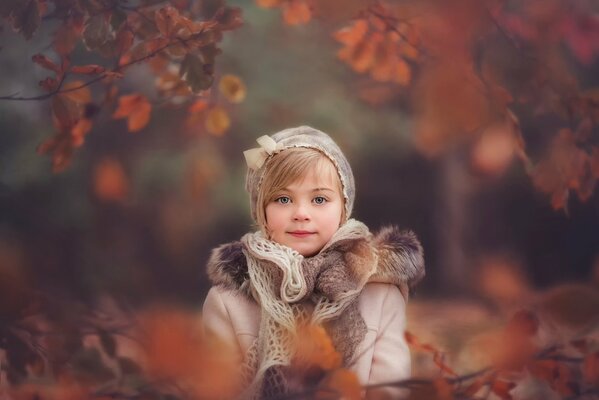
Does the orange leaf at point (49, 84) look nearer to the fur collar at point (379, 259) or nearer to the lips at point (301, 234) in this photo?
the fur collar at point (379, 259)

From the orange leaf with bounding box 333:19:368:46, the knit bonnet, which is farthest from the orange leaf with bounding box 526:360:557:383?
the orange leaf with bounding box 333:19:368:46

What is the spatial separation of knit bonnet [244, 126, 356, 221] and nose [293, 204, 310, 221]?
92 millimetres

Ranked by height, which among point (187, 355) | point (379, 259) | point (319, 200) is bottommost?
point (187, 355)

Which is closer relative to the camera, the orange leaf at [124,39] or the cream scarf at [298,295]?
the cream scarf at [298,295]

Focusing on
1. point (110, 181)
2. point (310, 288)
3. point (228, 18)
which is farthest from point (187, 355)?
point (228, 18)

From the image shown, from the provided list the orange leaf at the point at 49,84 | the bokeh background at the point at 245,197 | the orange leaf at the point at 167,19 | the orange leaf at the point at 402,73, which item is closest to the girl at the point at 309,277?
the bokeh background at the point at 245,197

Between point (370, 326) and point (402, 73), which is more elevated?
point (402, 73)

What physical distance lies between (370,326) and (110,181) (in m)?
0.68

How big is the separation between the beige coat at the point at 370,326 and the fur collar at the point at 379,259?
26 mm

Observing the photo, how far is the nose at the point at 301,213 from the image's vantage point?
1.97m

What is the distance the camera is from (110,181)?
2125 millimetres

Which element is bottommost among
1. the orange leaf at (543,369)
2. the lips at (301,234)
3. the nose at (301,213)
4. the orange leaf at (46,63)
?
the orange leaf at (543,369)

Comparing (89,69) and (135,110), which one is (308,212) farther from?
(89,69)

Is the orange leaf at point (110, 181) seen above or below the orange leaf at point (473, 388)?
above
